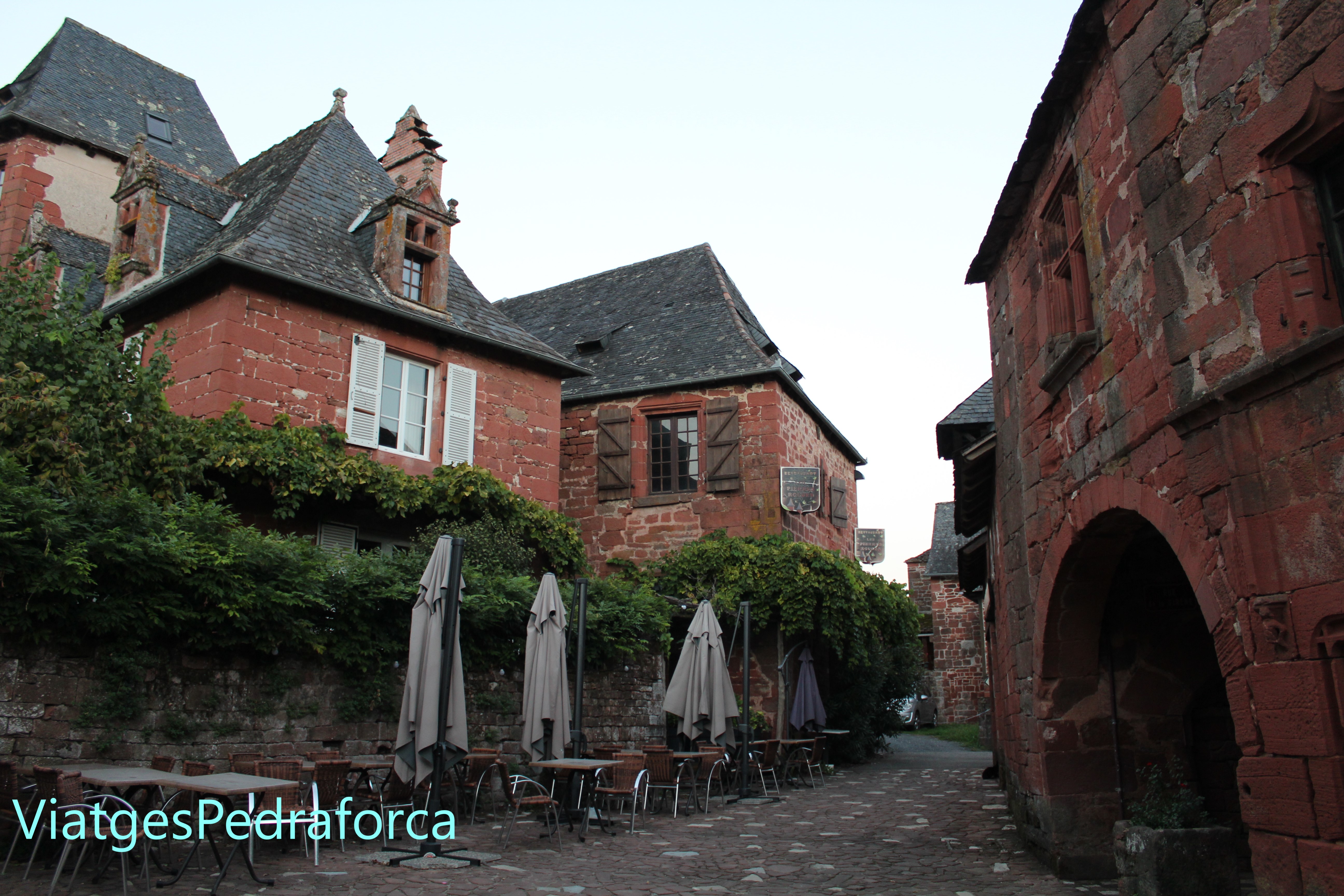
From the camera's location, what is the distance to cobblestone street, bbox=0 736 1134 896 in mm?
5688

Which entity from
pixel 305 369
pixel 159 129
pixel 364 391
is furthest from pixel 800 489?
pixel 159 129

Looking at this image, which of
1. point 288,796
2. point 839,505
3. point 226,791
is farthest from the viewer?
point 839,505

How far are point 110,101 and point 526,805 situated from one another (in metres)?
15.4

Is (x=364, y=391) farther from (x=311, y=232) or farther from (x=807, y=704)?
(x=807, y=704)

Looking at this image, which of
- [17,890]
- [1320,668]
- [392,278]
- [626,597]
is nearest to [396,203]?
[392,278]

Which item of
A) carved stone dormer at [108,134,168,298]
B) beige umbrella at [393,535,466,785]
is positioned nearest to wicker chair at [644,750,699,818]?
beige umbrella at [393,535,466,785]

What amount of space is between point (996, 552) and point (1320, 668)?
5237 millimetres

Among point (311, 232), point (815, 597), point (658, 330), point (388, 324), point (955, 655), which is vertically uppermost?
point (658, 330)

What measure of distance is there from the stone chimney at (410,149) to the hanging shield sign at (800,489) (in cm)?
722

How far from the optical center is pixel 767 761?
11703 millimetres

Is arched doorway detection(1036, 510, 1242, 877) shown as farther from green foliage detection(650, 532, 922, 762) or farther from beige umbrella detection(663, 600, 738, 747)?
green foliage detection(650, 532, 922, 762)

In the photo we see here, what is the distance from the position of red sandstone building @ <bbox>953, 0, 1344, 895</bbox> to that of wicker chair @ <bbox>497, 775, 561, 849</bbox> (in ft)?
11.2

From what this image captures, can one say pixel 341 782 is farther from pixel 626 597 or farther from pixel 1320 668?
pixel 1320 668

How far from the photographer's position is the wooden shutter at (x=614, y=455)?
1602 cm
